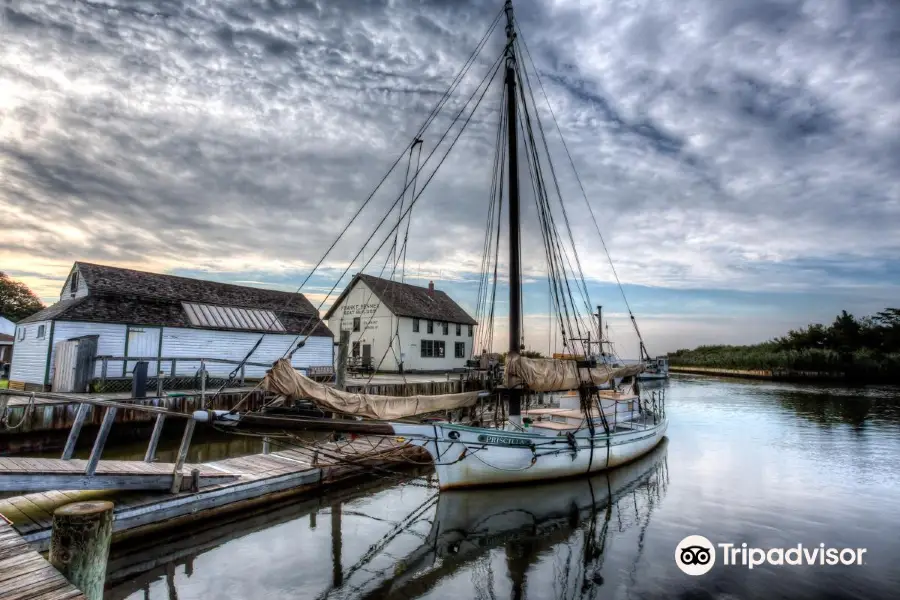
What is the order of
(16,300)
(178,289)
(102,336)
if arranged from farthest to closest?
(16,300)
(178,289)
(102,336)

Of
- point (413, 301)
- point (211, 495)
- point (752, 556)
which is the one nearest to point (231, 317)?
point (413, 301)

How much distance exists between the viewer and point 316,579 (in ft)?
26.0

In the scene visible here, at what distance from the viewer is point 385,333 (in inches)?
1531

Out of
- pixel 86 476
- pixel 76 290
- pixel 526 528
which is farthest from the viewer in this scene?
pixel 76 290

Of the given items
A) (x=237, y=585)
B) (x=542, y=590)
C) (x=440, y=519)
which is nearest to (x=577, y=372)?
(x=440, y=519)

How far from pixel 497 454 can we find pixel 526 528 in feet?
7.18

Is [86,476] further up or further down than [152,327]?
further down

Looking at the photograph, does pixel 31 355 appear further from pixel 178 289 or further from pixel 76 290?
pixel 178 289

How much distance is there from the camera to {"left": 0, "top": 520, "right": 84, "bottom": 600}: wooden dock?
405 centimetres

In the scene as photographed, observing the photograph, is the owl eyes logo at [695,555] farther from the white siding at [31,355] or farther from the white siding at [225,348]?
the white siding at [31,355]

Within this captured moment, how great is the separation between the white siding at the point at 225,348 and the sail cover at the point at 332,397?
12438mm

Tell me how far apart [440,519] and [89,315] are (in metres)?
20.2

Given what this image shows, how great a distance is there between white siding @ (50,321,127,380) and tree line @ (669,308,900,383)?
238ft

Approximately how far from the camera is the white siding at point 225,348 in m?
23.7
